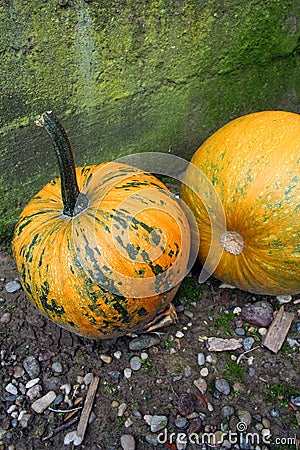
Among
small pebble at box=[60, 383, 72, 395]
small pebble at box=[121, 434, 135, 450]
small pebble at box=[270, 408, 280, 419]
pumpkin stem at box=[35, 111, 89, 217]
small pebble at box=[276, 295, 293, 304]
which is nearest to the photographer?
pumpkin stem at box=[35, 111, 89, 217]

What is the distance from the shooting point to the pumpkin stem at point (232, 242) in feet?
8.04

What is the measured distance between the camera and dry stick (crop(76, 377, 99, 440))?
2260 mm

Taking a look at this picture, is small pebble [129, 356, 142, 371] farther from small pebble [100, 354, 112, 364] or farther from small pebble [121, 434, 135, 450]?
small pebble [121, 434, 135, 450]

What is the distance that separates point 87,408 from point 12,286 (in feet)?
2.88

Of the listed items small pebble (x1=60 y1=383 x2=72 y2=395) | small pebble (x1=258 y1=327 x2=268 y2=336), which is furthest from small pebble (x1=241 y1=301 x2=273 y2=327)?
small pebble (x1=60 y1=383 x2=72 y2=395)

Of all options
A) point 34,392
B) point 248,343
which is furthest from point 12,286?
point 248,343

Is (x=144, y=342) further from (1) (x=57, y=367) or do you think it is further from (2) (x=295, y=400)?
(2) (x=295, y=400)

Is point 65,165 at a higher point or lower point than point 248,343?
higher

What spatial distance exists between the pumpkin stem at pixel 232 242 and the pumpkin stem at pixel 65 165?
723 millimetres

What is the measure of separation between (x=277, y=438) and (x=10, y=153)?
199 cm

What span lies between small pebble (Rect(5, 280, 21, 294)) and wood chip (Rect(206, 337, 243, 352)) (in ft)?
3.71

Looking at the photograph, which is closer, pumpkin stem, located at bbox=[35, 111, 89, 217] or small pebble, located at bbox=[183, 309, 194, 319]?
pumpkin stem, located at bbox=[35, 111, 89, 217]

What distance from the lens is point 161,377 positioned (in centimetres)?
245

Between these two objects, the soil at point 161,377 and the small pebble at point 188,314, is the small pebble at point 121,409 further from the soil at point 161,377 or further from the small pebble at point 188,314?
the small pebble at point 188,314
